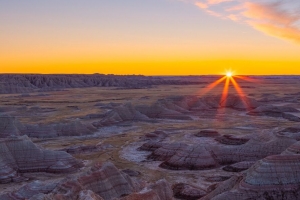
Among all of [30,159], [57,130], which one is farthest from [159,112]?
[30,159]

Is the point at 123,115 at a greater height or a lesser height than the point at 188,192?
greater

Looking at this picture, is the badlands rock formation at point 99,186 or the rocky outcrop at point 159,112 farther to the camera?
the rocky outcrop at point 159,112

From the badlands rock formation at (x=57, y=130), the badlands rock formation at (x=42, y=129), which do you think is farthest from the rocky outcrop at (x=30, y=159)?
the badlands rock formation at (x=57, y=130)

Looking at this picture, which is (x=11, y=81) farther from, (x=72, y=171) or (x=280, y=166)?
(x=280, y=166)

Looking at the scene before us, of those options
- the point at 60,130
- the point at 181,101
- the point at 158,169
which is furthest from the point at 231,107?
the point at 158,169

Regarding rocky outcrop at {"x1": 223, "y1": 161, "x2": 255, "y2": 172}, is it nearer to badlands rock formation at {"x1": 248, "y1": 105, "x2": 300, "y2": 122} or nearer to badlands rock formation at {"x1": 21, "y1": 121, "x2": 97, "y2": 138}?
badlands rock formation at {"x1": 21, "y1": 121, "x2": 97, "y2": 138}

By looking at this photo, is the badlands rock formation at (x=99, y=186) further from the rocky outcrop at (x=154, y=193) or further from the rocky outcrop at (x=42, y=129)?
the rocky outcrop at (x=42, y=129)

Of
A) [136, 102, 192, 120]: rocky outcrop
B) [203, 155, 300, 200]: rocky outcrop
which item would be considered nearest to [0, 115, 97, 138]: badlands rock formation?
[136, 102, 192, 120]: rocky outcrop

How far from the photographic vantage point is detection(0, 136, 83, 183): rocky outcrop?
26.1 m

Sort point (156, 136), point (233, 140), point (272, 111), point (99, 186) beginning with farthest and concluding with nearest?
point (272, 111) → point (156, 136) → point (233, 140) → point (99, 186)

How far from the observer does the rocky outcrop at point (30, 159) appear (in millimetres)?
26109

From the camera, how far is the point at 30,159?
2689 cm

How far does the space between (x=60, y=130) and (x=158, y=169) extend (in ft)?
59.0

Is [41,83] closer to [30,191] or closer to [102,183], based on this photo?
[30,191]
